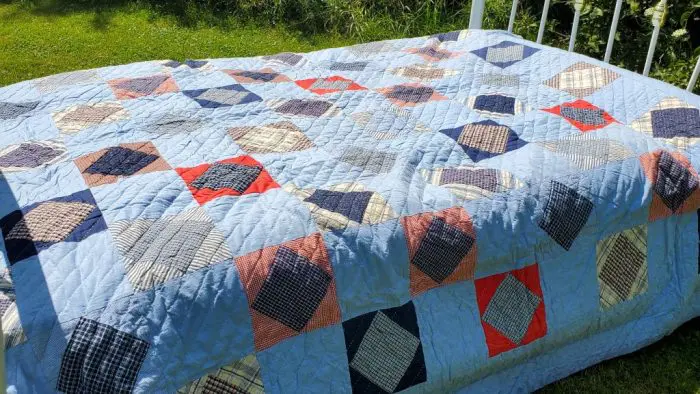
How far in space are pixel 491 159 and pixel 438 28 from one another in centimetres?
272

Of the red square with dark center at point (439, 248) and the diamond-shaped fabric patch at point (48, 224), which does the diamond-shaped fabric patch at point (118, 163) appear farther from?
the red square with dark center at point (439, 248)

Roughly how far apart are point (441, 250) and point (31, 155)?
106cm

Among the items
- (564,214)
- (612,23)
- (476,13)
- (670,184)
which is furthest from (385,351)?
(476,13)

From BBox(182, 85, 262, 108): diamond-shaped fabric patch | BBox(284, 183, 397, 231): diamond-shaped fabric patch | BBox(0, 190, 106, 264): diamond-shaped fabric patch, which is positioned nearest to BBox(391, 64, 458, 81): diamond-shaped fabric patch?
BBox(182, 85, 262, 108): diamond-shaped fabric patch

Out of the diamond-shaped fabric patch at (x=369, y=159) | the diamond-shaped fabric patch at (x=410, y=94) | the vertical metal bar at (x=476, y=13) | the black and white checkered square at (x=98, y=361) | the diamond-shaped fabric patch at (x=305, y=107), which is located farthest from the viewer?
the vertical metal bar at (x=476, y=13)

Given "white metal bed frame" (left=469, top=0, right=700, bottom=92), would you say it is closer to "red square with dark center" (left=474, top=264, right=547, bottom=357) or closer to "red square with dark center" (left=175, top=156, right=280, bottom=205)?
"red square with dark center" (left=474, top=264, right=547, bottom=357)

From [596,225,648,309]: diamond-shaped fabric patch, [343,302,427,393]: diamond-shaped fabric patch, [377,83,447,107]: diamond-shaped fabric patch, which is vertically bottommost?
[596,225,648,309]: diamond-shaped fabric patch

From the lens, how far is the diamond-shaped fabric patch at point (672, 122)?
6.25 ft

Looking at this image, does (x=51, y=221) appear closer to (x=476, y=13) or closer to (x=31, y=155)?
(x=31, y=155)

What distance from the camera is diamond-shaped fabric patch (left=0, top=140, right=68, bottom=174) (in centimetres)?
163

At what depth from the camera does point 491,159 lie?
1.78 metres

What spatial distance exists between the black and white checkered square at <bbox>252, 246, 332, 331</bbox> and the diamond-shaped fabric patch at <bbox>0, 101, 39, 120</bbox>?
3.64 ft

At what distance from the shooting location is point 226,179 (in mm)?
1550

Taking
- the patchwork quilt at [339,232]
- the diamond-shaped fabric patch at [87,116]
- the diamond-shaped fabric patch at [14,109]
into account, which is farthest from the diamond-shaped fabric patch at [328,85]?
the diamond-shaped fabric patch at [14,109]
